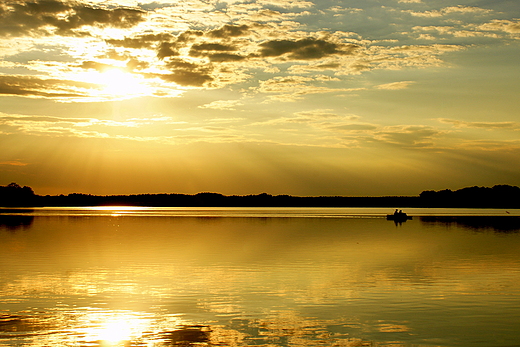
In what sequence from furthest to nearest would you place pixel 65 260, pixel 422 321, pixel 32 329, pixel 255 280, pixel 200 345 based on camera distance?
pixel 65 260 → pixel 255 280 → pixel 422 321 → pixel 32 329 → pixel 200 345

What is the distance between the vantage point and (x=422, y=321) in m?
19.7

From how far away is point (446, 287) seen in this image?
89.4 feet

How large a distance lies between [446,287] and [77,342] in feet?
62.0

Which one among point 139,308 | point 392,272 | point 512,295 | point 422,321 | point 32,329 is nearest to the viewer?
point 32,329

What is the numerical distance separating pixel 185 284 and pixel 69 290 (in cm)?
577

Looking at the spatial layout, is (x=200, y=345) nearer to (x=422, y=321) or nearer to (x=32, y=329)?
(x=32, y=329)

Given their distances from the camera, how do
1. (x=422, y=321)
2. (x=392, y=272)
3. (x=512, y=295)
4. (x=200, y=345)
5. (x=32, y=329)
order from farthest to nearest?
(x=392, y=272)
(x=512, y=295)
(x=422, y=321)
(x=32, y=329)
(x=200, y=345)

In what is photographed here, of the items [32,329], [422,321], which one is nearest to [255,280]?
[422,321]

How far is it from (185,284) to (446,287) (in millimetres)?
13689

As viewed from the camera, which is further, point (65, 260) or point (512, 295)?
point (65, 260)

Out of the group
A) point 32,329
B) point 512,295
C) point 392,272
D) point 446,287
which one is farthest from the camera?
point 392,272

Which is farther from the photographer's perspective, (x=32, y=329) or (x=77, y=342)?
(x=32, y=329)

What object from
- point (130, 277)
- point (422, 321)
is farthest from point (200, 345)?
point (130, 277)

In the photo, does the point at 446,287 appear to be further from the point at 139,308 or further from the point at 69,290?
the point at 69,290
